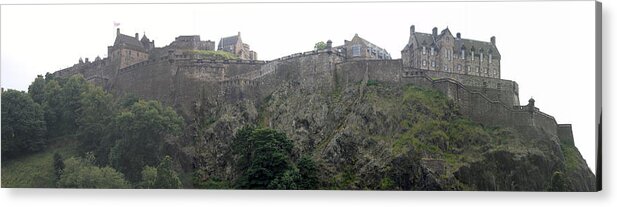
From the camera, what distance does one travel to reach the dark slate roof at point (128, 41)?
1543cm

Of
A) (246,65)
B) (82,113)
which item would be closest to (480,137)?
(246,65)

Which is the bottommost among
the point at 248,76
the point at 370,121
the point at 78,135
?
the point at 78,135

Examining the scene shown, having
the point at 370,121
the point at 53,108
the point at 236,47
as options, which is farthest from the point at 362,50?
the point at 53,108

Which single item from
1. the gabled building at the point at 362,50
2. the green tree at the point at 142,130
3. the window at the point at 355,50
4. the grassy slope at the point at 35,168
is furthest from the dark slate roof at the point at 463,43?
the grassy slope at the point at 35,168

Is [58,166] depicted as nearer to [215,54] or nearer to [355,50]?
[215,54]

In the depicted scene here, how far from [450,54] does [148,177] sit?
21.8 feet

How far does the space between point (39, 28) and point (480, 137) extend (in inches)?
347

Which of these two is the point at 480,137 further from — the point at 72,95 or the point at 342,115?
the point at 72,95

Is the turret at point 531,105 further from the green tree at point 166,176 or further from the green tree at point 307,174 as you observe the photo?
the green tree at point 166,176

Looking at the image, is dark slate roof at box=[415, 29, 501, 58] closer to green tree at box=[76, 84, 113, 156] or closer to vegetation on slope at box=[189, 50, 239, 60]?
vegetation on slope at box=[189, 50, 239, 60]

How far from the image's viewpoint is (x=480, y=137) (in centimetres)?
1457

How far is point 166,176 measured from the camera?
47.0 ft

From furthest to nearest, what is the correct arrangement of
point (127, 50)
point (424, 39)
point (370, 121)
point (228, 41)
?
1. point (127, 50)
2. point (370, 121)
3. point (228, 41)
4. point (424, 39)

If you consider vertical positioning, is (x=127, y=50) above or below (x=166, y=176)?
above
